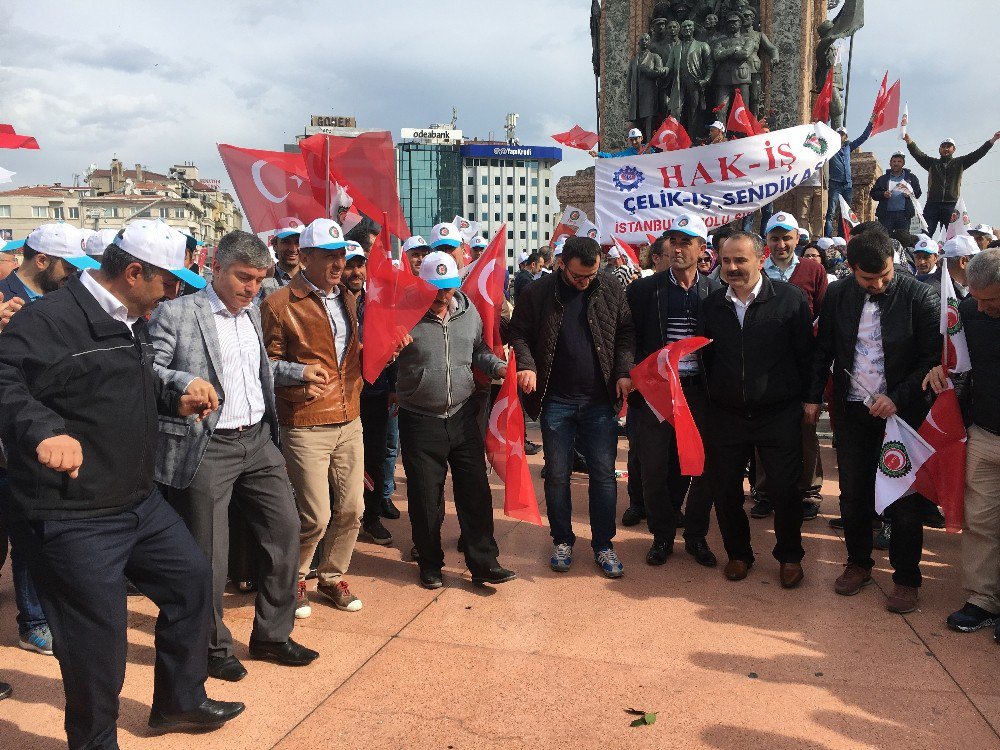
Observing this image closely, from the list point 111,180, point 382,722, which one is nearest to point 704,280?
point 382,722

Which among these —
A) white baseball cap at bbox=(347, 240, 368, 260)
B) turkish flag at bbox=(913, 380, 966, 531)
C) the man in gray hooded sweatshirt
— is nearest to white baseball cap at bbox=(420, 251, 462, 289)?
the man in gray hooded sweatshirt

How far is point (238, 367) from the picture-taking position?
3738mm

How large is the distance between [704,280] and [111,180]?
4492 inches

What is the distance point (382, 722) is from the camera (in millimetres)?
3275

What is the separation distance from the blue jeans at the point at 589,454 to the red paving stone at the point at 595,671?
356 millimetres

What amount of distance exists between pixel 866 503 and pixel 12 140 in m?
5.94

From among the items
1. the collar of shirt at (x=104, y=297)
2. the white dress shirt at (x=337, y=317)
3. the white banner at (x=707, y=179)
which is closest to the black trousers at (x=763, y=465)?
the white dress shirt at (x=337, y=317)

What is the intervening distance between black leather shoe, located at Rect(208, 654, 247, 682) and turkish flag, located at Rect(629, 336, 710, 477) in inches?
101

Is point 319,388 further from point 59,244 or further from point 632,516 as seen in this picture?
point 632,516

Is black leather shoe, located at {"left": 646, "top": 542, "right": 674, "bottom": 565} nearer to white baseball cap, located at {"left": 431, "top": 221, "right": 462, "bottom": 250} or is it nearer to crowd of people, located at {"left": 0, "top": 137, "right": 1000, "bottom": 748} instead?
crowd of people, located at {"left": 0, "top": 137, "right": 1000, "bottom": 748}

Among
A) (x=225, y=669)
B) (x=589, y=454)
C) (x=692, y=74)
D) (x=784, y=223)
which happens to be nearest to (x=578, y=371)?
(x=589, y=454)

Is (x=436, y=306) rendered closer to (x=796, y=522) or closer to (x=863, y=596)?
(x=796, y=522)

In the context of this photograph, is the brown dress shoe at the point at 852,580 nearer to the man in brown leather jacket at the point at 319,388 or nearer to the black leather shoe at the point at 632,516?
the black leather shoe at the point at 632,516

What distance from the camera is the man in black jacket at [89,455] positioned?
266 cm
